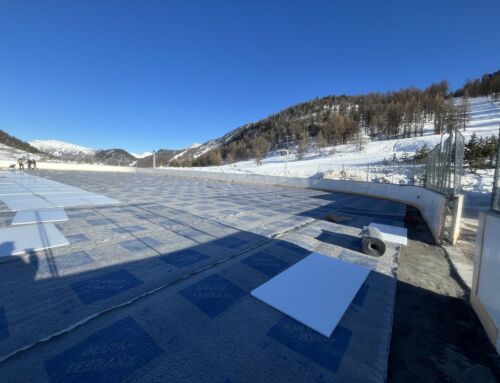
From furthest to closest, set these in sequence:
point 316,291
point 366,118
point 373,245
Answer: point 366,118, point 373,245, point 316,291

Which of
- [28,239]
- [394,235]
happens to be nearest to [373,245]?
[394,235]

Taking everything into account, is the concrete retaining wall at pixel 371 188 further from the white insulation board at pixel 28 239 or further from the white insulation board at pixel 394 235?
the white insulation board at pixel 28 239

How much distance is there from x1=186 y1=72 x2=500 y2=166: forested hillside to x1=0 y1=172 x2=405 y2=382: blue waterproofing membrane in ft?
145

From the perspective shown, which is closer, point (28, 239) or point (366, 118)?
point (28, 239)

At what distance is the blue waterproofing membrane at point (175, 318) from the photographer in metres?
1.67

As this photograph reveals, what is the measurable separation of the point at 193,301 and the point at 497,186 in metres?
3.74

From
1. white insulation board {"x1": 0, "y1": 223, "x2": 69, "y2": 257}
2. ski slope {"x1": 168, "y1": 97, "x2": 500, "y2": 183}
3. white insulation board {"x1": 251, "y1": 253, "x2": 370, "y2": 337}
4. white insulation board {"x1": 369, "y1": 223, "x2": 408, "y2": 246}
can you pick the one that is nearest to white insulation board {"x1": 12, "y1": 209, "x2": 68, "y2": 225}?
white insulation board {"x1": 0, "y1": 223, "x2": 69, "y2": 257}

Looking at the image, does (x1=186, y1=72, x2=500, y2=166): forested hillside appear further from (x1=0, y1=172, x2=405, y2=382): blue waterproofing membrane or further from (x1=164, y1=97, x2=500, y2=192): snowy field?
(x1=0, y1=172, x2=405, y2=382): blue waterproofing membrane

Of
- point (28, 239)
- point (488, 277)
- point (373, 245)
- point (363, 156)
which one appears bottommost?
point (373, 245)

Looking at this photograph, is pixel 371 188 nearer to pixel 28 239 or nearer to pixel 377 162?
pixel 28 239

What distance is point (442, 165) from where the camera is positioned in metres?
6.03

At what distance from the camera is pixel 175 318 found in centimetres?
220

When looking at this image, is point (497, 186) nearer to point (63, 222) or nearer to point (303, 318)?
point (303, 318)

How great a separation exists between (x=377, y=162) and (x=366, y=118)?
42.3 m
